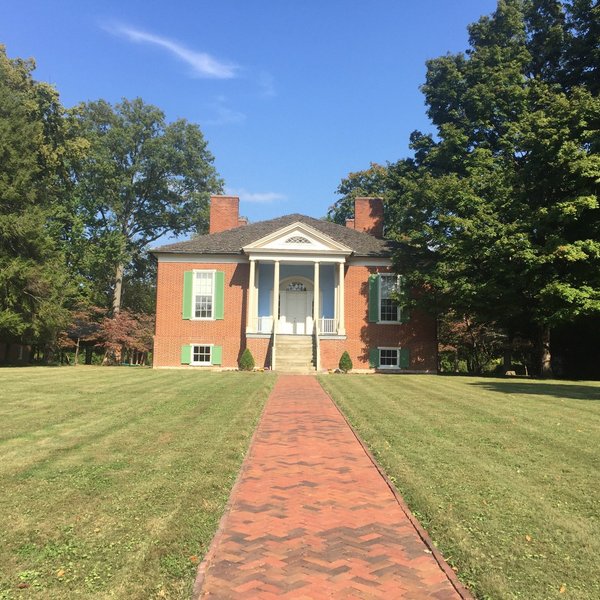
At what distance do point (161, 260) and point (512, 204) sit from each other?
15.9m

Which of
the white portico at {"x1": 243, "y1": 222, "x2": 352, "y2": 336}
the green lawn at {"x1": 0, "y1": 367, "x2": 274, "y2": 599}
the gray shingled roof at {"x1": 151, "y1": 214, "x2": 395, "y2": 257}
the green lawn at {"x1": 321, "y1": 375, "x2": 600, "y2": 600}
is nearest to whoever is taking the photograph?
the green lawn at {"x1": 0, "y1": 367, "x2": 274, "y2": 599}

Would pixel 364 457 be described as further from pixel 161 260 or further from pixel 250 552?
pixel 161 260

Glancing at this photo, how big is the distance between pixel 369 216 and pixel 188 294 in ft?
37.3

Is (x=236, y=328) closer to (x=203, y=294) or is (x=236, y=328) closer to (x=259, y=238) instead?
(x=203, y=294)

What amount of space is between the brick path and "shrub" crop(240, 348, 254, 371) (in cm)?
1658

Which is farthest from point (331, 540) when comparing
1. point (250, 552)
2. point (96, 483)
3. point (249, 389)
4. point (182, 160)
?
point (182, 160)

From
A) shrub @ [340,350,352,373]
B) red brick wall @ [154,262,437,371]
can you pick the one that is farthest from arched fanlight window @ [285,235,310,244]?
shrub @ [340,350,352,373]

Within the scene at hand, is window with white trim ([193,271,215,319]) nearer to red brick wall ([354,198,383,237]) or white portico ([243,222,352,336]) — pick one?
white portico ([243,222,352,336])

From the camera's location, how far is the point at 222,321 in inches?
1006

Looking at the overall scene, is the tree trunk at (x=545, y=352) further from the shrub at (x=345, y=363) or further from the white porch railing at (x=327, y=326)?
the white porch railing at (x=327, y=326)

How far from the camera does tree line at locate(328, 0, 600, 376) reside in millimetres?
18109

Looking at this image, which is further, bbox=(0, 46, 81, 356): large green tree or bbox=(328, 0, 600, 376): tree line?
bbox=(0, 46, 81, 356): large green tree

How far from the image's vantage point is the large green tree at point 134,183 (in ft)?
128

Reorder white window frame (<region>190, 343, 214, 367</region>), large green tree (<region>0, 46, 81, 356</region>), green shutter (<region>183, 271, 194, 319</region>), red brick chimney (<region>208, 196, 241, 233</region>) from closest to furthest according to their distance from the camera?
large green tree (<region>0, 46, 81, 356</region>) < white window frame (<region>190, 343, 214, 367</region>) < green shutter (<region>183, 271, 194, 319</region>) < red brick chimney (<region>208, 196, 241, 233</region>)
